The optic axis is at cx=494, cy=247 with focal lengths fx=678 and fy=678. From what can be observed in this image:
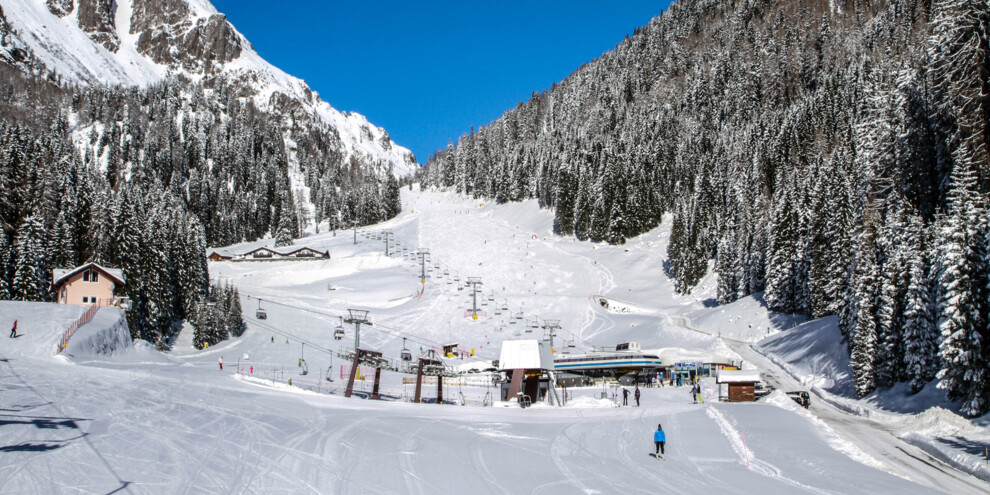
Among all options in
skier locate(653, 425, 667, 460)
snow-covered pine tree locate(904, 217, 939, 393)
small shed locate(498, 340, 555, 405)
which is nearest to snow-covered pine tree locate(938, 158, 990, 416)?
snow-covered pine tree locate(904, 217, 939, 393)

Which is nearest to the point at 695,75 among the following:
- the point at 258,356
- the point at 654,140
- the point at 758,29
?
the point at 758,29

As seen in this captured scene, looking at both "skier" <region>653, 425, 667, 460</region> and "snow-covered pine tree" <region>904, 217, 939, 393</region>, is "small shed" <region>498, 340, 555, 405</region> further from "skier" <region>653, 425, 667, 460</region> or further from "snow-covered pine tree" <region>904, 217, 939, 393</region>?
"snow-covered pine tree" <region>904, 217, 939, 393</region>

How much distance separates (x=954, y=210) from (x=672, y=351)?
34.2m

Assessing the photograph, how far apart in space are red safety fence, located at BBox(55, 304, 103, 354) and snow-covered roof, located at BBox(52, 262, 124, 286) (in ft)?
30.3

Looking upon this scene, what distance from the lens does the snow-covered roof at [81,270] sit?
5894cm

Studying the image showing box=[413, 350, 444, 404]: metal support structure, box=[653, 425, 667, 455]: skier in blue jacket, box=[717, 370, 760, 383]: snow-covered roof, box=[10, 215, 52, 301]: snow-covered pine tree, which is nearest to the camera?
box=[653, 425, 667, 455]: skier in blue jacket

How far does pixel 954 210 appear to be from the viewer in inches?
1209

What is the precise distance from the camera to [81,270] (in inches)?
2333

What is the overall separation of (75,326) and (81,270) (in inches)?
659

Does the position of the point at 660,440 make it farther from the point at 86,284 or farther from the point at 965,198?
the point at 86,284

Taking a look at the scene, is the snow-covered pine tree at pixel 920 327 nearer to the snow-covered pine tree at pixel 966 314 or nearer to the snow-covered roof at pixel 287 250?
the snow-covered pine tree at pixel 966 314

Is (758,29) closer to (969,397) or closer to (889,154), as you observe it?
(889,154)

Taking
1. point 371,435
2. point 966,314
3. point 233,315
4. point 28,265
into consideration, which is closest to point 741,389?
point 966,314

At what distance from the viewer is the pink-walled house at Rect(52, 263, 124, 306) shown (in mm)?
59125
